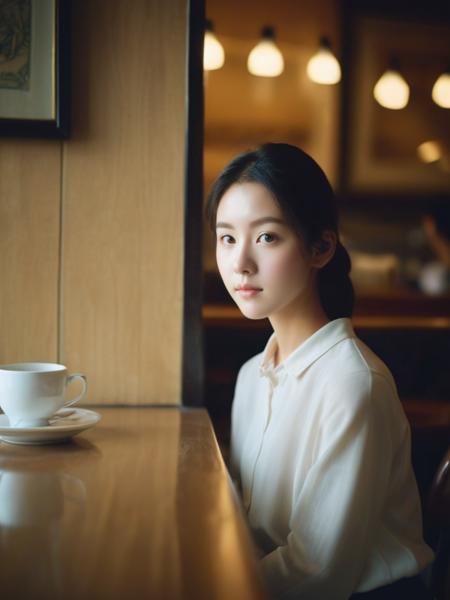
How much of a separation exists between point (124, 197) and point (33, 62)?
33 centimetres

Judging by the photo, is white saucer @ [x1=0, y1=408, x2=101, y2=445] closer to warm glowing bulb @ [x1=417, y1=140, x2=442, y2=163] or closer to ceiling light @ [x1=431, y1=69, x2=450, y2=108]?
ceiling light @ [x1=431, y1=69, x2=450, y2=108]

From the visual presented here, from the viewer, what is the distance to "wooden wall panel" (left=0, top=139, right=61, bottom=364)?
137cm

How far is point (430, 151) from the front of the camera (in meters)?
6.00

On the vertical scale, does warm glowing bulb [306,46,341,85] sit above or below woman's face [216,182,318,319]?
above

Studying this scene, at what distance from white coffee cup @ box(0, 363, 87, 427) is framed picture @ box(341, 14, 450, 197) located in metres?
5.12

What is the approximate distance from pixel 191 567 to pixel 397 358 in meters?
2.79

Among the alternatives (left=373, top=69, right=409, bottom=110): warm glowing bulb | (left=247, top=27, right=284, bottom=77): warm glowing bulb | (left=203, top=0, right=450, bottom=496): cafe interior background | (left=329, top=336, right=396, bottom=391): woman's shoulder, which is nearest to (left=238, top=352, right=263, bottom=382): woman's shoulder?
(left=329, top=336, right=396, bottom=391): woman's shoulder

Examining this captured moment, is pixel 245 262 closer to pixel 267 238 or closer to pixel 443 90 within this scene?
pixel 267 238

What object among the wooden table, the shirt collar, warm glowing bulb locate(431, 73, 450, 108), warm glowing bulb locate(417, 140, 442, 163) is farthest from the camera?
warm glowing bulb locate(417, 140, 442, 163)

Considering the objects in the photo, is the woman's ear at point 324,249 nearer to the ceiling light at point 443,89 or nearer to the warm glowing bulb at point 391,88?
the ceiling light at point 443,89

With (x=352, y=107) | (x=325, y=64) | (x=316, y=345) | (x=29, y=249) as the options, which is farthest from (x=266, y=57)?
(x=316, y=345)

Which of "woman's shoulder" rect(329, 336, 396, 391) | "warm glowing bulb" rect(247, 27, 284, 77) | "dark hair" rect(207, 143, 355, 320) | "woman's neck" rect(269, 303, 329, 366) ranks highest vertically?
"warm glowing bulb" rect(247, 27, 284, 77)

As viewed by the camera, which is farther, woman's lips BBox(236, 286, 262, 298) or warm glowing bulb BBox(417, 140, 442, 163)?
warm glowing bulb BBox(417, 140, 442, 163)

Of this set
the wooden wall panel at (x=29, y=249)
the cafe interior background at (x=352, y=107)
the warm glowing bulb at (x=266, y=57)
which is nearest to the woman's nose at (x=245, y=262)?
the wooden wall panel at (x=29, y=249)
